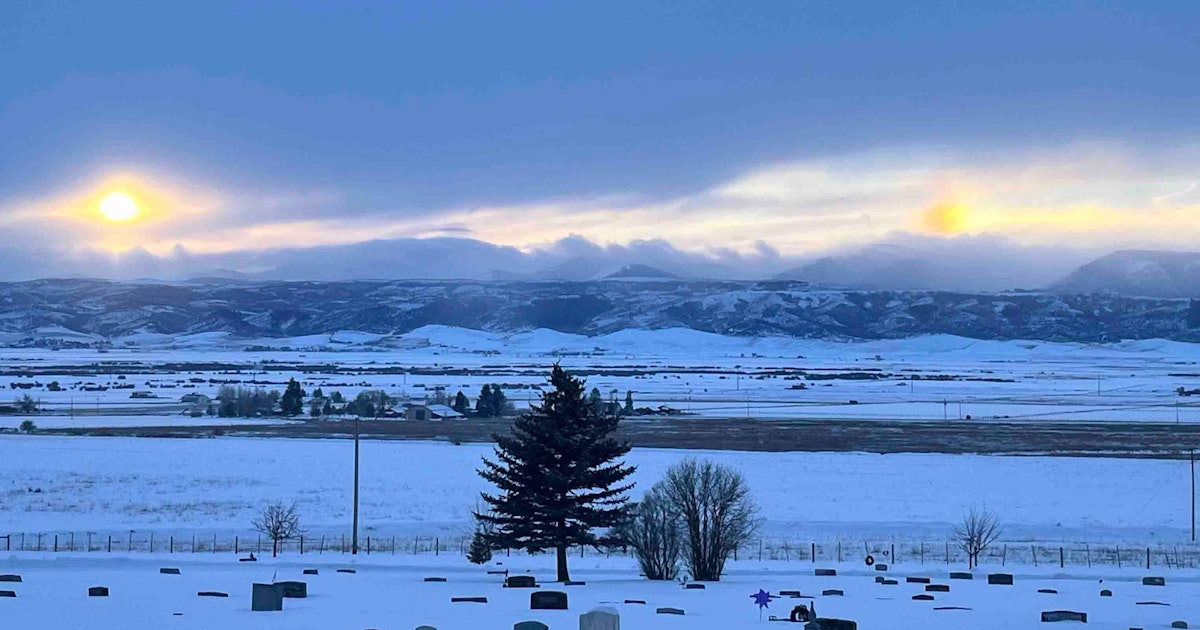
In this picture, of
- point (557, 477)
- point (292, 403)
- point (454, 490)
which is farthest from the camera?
point (292, 403)

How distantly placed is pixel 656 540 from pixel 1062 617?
9413 mm

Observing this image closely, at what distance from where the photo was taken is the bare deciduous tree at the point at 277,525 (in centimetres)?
3141

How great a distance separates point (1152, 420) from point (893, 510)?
149 ft

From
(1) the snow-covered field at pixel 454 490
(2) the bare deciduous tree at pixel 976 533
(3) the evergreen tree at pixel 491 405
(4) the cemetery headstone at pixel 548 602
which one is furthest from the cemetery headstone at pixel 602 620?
(3) the evergreen tree at pixel 491 405

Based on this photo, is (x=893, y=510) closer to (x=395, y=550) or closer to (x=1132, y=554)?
(x=1132, y=554)

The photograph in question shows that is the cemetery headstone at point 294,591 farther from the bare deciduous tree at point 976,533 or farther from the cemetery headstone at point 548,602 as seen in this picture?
the bare deciduous tree at point 976,533

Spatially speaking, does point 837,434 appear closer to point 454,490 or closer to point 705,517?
point 454,490

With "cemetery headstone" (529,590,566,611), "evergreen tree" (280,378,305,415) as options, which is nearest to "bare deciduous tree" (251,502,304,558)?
"cemetery headstone" (529,590,566,611)

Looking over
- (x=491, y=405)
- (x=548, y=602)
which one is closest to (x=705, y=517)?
(x=548, y=602)

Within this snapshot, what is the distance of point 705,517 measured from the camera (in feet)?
89.0

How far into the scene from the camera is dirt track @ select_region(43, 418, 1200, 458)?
5912cm

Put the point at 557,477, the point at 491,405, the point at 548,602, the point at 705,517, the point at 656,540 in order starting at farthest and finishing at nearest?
the point at 491,405 < the point at 705,517 < the point at 656,540 < the point at 557,477 < the point at 548,602

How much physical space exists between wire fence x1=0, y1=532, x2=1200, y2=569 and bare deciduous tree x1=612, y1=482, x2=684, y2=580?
9.87ft

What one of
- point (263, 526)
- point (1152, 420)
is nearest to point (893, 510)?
point (263, 526)
